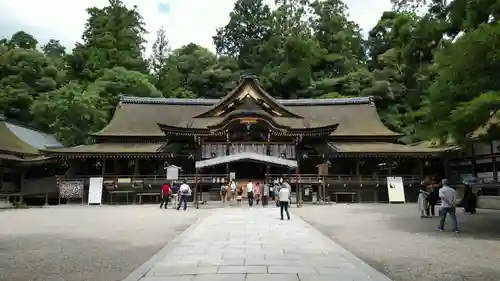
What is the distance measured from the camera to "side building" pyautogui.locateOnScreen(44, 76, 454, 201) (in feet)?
86.7

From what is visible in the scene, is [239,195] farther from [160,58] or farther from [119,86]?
[160,58]

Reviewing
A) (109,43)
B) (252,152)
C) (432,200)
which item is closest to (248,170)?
(252,152)

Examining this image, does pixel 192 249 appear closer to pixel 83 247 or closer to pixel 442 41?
pixel 83 247

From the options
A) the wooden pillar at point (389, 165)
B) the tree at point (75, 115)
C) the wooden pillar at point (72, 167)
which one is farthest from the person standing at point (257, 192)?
the tree at point (75, 115)

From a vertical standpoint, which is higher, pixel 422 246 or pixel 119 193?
pixel 119 193

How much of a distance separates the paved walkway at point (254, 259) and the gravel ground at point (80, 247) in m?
0.68

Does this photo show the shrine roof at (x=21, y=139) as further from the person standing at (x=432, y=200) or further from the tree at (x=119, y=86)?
the person standing at (x=432, y=200)

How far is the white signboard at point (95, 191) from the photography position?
82.1ft

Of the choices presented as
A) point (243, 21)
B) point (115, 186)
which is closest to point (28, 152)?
point (115, 186)

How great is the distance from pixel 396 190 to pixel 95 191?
1870cm

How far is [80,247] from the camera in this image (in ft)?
30.5

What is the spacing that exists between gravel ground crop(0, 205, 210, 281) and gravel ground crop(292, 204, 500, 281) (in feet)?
14.9

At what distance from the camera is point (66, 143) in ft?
121

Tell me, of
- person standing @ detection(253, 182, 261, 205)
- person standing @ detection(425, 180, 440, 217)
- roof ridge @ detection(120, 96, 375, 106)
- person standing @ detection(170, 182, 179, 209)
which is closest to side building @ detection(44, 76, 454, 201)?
person standing @ detection(170, 182, 179, 209)
